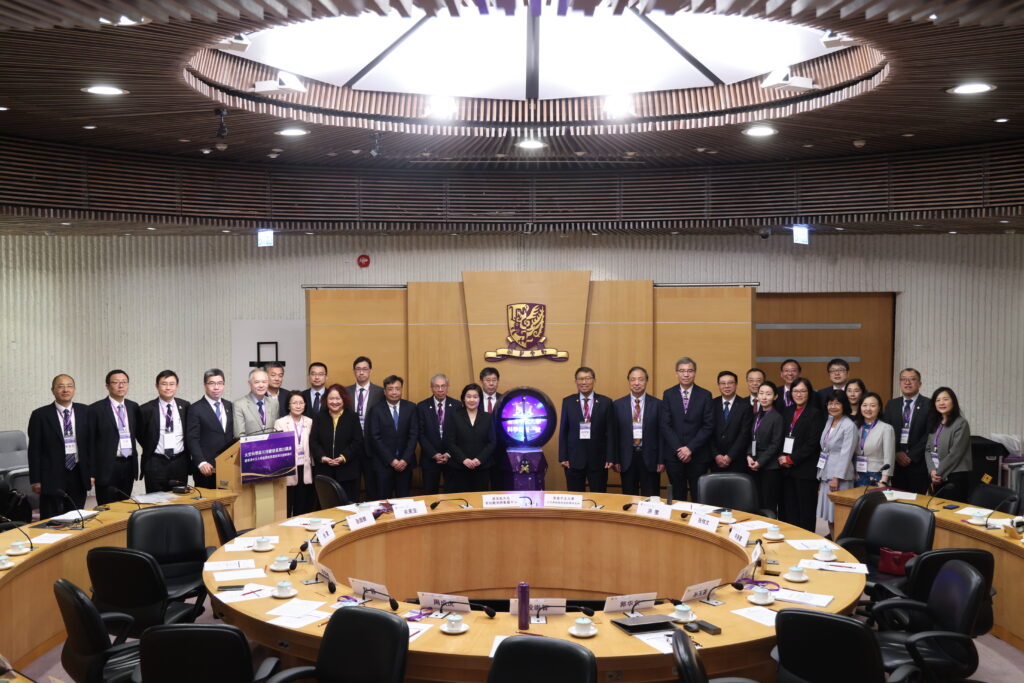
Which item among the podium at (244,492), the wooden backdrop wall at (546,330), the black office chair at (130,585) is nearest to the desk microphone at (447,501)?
the podium at (244,492)

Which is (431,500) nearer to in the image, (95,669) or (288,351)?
(95,669)

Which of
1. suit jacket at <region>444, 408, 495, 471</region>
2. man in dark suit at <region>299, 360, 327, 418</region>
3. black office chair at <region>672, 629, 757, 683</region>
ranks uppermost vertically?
man in dark suit at <region>299, 360, 327, 418</region>

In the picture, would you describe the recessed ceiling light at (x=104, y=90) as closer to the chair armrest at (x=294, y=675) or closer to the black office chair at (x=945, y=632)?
the chair armrest at (x=294, y=675)

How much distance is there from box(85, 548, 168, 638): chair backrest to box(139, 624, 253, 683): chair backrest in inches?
54.0

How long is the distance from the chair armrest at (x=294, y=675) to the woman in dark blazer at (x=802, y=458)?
17.0 ft

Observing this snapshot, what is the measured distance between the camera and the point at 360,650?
381 centimetres

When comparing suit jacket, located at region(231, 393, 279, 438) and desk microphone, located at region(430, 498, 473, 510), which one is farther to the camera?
suit jacket, located at region(231, 393, 279, 438)

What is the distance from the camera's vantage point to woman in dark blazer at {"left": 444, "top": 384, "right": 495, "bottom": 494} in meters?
8.48

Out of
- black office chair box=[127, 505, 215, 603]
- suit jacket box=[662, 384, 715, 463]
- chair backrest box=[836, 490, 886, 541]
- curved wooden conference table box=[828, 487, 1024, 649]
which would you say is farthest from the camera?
suit jacket box=[662, 384, 715, 463]

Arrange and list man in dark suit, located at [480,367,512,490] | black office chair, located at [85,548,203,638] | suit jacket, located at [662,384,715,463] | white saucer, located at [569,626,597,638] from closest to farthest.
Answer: white saucer, located at [569,626,597,638], black office chair, located at [85,548,203,638], suit jacket, located at [662,384,715,463], man in dark suit, located at [480,367,512,490]

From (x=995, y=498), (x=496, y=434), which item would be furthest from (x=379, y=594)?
(x=995, y=498)

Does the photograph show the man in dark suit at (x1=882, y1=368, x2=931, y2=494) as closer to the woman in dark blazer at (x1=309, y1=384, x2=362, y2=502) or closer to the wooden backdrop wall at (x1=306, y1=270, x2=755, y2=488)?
the wooden backdrop wall at (x1=306, y1=270, x2=755, y2=488)

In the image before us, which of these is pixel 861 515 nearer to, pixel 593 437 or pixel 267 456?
pixel 593 437

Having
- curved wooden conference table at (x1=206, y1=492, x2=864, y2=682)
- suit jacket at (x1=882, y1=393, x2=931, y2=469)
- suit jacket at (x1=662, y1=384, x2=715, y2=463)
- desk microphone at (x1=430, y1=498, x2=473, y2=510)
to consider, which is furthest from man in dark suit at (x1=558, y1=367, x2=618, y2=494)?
suit jacket at (x1=882, y1=393, x2=931, y2=469)
